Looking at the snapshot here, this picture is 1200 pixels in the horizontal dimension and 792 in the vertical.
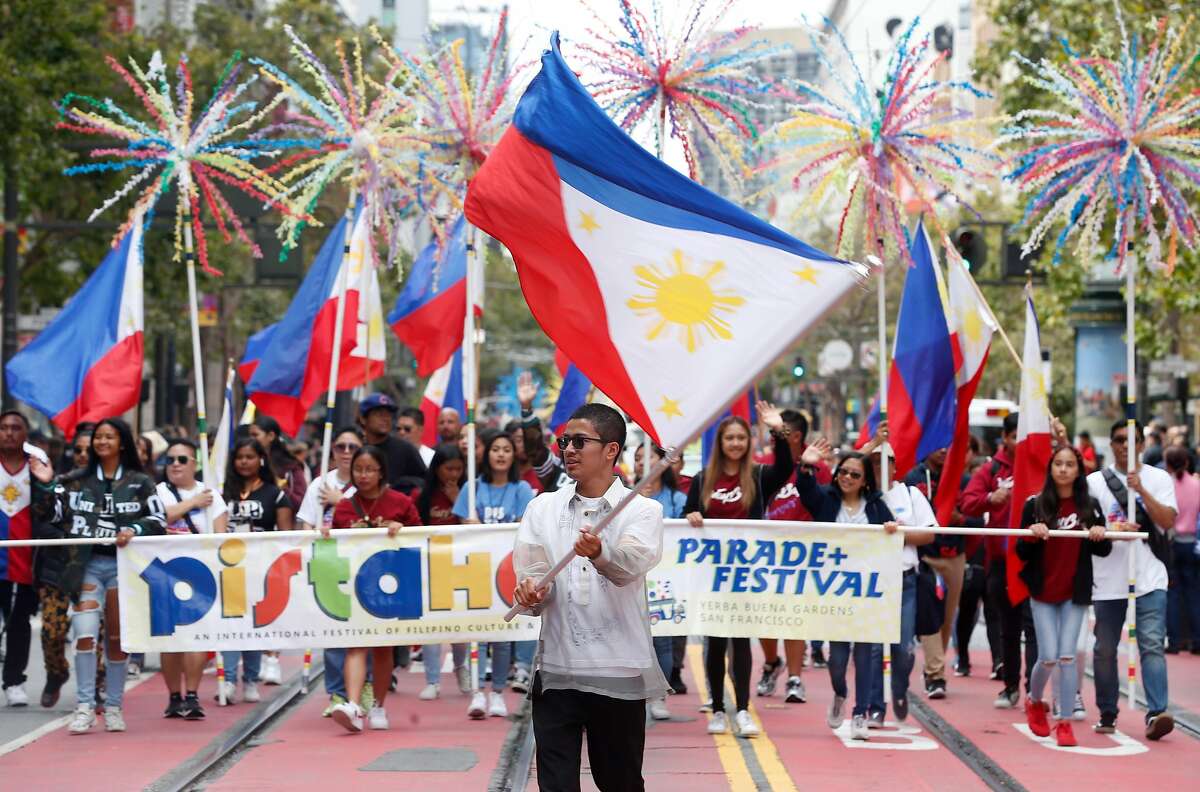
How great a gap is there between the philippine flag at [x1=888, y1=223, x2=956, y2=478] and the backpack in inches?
66.2

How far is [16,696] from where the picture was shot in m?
13.3

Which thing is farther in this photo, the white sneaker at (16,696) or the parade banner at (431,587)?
the white sneaker at (16,696)

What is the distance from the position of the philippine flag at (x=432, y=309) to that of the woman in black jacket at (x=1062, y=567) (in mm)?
7319

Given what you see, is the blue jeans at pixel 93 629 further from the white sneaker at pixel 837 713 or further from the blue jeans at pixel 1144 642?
the blue jeans at pixel 1144 642

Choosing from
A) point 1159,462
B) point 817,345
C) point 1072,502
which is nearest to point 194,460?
point 1072,502

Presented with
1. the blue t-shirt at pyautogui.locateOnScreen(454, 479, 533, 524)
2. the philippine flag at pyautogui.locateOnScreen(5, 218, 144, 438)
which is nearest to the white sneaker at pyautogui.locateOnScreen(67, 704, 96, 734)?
the blue t-shirt at pyautogui.locateOnScreen(454, 479, 533, 524)

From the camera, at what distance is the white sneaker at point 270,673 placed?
48.6 feet

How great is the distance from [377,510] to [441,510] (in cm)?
145

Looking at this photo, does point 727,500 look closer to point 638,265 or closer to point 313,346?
point 638,265

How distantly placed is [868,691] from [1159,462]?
8.41 m

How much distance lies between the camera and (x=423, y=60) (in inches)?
552

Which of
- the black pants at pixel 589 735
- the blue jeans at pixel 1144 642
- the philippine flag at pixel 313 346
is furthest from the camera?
the philippine flag at pixel 313 346

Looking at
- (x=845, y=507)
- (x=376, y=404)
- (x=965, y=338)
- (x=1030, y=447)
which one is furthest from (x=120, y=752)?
(x=965, y=338)

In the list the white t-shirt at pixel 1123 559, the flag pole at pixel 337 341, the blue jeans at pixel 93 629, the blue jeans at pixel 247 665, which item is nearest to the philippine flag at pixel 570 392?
the flag pole at pixel 337 341
